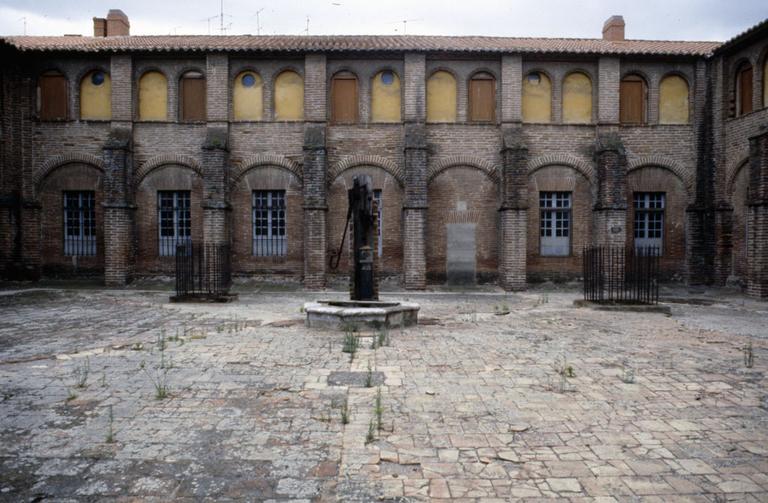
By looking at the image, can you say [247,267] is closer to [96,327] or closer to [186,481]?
[96,327]

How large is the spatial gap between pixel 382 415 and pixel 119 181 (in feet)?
49.7

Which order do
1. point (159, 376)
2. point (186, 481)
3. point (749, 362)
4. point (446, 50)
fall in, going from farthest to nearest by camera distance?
point (446, 50), point (749, 362), point (159, 376), point (186, 481)

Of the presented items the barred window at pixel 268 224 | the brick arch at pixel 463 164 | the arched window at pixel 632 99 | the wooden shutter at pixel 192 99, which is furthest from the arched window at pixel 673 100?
the wooden shutter at pixel 192 99

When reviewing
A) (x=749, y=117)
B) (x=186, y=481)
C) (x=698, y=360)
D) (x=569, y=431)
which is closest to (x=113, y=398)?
(x=186, y=481)

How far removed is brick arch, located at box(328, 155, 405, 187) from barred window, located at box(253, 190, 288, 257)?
193 cm

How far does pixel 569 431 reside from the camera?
4152 mm

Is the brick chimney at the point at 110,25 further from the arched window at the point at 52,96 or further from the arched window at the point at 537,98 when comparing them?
the arched window at the point at 537,98

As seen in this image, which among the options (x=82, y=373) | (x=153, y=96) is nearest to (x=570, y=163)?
(x=153, y=96)

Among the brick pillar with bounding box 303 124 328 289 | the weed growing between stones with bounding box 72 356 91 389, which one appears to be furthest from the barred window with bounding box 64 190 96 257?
the weed growing between stones with bounding box 72 356 91 389

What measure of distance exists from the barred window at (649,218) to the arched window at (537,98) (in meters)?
4.20

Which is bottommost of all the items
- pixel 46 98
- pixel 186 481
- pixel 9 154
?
pixel 186 481

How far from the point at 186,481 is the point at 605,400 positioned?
150 inches

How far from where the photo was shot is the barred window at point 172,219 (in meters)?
17.2

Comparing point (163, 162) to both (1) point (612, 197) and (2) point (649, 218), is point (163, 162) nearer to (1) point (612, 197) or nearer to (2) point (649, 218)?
(1) point (612, 197)
